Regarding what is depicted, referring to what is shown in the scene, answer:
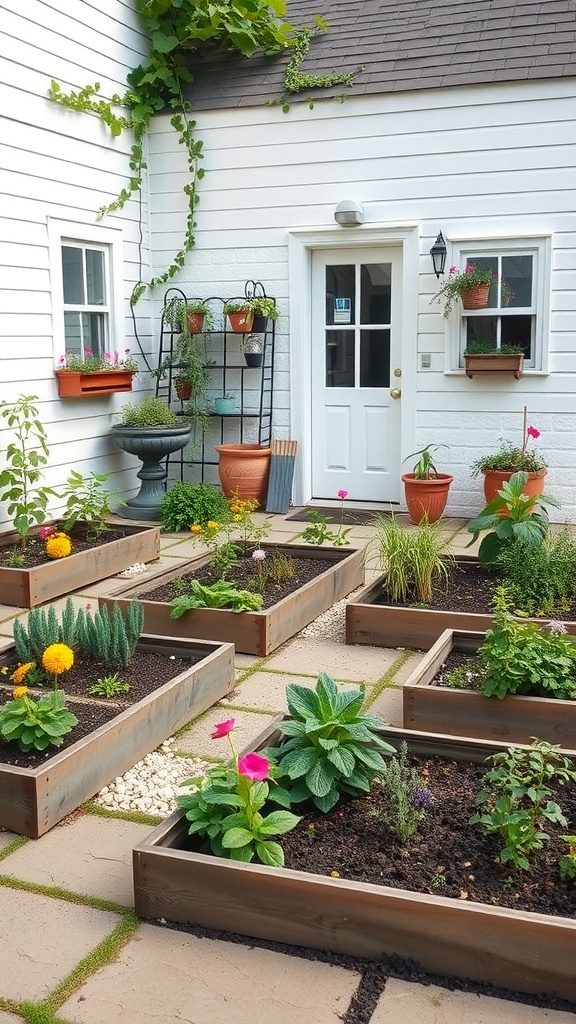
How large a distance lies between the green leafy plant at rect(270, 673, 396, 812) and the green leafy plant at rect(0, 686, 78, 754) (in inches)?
28.2

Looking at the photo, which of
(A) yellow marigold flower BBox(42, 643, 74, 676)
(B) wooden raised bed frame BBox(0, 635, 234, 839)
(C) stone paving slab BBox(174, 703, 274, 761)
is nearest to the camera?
(B) wooden raised bed frame BBox(0, 635, 234, 839)

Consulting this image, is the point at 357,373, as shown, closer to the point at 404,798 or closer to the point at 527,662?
the point at 527,662

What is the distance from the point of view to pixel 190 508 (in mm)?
6977

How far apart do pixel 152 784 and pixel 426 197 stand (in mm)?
5517

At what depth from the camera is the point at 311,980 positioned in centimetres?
212

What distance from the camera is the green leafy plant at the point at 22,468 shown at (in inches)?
227

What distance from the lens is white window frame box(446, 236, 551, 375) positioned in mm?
6957

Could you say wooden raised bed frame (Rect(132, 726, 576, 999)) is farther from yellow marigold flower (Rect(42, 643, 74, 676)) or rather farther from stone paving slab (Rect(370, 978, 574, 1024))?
yellow marigold flower (Rect(42, 643, 74, 676))

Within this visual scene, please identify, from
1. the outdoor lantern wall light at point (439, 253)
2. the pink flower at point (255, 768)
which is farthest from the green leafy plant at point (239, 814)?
the outdoor lantern wall light at point (439, 253)

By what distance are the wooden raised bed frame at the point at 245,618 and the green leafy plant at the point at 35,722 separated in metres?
1.25

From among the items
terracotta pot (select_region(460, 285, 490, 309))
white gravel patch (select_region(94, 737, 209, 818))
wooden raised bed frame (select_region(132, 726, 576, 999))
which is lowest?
white gravel patch (select_region(94, 737, 209, 818))

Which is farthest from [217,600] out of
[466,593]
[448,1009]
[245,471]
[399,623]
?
[245,471]

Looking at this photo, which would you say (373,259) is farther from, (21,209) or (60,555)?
(60,555)

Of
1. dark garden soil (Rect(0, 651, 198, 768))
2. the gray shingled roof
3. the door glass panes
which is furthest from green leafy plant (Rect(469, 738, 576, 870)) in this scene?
the gray shingled roof
